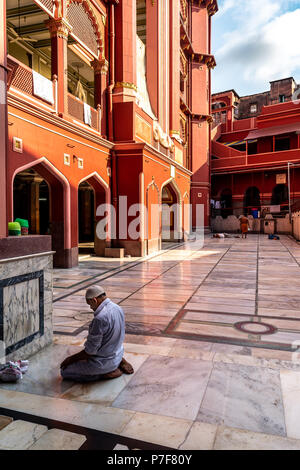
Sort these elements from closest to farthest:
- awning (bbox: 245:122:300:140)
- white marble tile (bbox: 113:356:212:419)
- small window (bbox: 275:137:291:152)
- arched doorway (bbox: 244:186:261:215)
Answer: white marble tile (bbox: 113:356:212:419), awning (bbox: 245:122:300:140), small window (bbox: 275:137:291:152), arched doorway (bbox: 244:186:261:215)

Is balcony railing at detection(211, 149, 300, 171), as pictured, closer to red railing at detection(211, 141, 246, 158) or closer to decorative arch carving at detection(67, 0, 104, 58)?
red railing at detection(211, 141, 246, 158)

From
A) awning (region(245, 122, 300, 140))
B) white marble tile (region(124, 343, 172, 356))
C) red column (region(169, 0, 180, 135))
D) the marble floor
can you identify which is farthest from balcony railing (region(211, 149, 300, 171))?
white marble tile (region(124, 343, 172, 356))

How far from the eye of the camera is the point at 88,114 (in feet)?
38.8

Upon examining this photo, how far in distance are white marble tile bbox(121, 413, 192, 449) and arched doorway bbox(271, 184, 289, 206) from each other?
27125 mm

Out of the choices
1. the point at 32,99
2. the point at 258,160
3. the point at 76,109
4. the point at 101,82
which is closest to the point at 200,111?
the point at 258,160

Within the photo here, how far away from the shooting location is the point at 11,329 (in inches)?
149

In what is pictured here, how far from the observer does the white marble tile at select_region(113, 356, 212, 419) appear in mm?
2963

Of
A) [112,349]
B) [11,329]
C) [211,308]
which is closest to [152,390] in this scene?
[112,349]

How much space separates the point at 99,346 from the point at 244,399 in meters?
1.40

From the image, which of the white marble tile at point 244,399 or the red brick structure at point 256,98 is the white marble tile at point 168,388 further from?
the red brick structure at point 256,98

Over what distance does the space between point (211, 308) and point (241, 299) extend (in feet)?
3.03

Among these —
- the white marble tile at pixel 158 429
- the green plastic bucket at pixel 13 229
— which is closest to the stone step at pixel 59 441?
the white marble tile at pixel 158 429

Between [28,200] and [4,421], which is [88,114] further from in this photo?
[4,421]

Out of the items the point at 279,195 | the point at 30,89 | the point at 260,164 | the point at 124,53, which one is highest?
the point at 124,53
